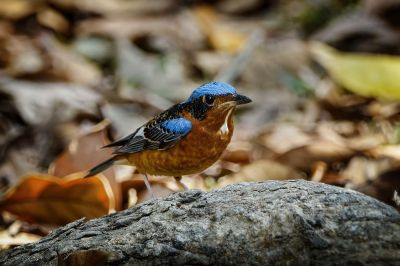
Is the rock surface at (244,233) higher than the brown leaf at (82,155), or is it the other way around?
the rock surface at (244,233)

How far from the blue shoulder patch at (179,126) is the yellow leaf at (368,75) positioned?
3.03 m

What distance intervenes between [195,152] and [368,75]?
133 inches

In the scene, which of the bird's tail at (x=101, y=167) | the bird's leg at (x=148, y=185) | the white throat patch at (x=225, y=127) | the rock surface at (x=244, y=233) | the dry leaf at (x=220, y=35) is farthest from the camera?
the dry leaf at (x=220, y=35)

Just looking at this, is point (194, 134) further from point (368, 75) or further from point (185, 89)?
point (185, 89)

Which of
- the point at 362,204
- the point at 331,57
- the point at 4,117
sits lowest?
the point at 4,117

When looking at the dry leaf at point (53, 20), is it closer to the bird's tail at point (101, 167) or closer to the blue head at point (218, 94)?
the bird's tail at point (101, 167)

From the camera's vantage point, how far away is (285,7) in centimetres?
1130

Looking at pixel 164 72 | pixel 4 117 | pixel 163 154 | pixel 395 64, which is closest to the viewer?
pixel 163 154

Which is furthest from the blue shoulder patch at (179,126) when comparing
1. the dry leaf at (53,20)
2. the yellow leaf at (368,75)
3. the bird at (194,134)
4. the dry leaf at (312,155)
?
the dry leaf at (53,20)

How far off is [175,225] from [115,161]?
79.5 inches

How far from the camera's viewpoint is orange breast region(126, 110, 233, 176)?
4.69 m

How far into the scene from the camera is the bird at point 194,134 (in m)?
4.68

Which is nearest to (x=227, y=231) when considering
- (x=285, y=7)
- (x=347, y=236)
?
(x=347, y=236)

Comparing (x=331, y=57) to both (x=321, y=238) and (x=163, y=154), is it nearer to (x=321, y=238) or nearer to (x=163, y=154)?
(x=163, y=154)
